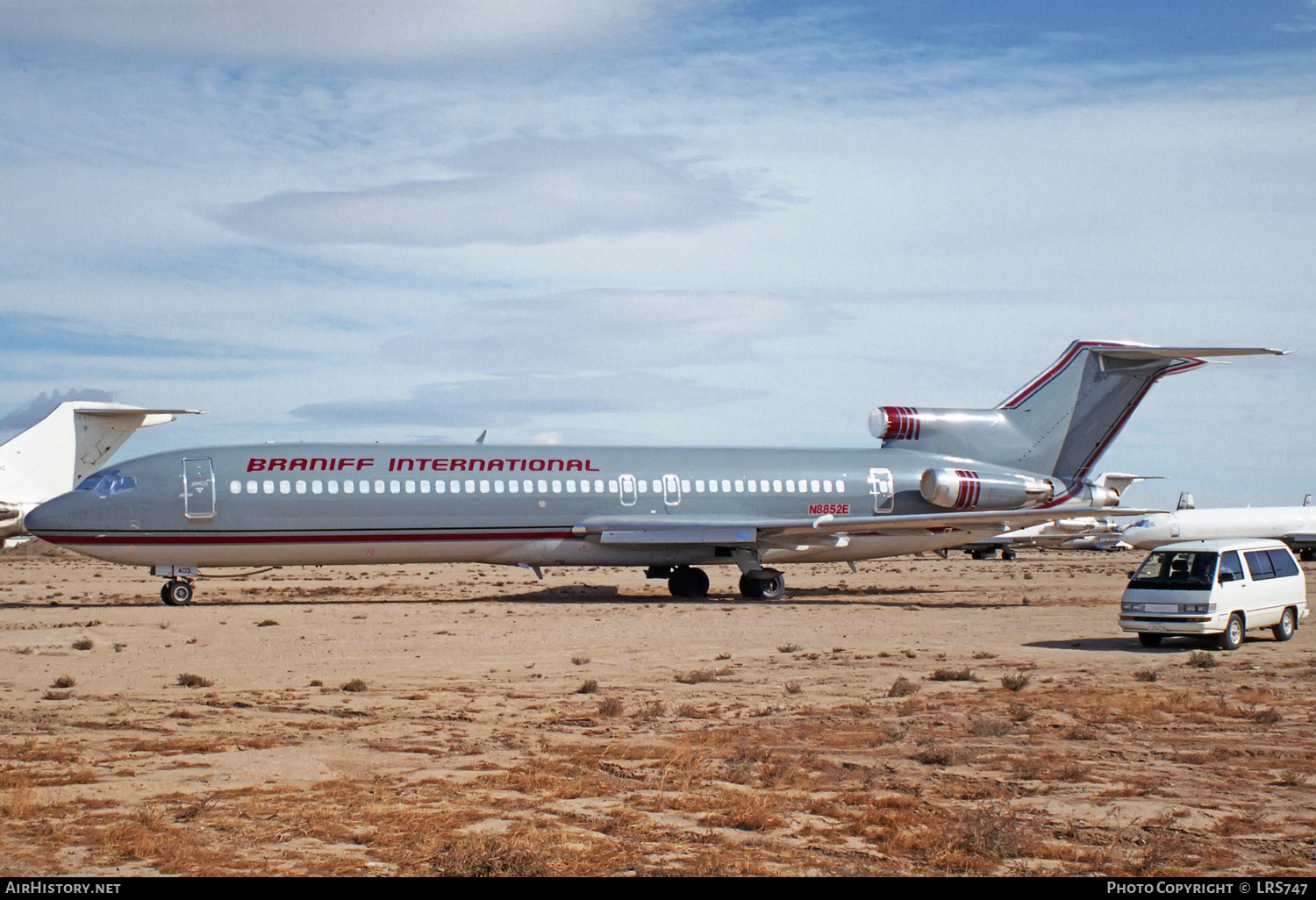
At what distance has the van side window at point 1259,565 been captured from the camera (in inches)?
900

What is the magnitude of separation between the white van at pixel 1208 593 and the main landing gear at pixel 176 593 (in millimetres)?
21943

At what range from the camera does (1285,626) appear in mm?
23844

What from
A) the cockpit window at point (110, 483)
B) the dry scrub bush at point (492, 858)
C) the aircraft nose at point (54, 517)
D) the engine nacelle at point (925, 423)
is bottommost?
the dry scrub bush at point (492, 858)

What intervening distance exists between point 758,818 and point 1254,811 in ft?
13.5

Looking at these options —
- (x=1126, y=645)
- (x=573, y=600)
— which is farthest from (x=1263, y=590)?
(x=573, y=600)

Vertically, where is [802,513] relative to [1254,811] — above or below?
above

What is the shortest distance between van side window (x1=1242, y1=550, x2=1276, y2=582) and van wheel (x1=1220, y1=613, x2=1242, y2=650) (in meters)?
1.14

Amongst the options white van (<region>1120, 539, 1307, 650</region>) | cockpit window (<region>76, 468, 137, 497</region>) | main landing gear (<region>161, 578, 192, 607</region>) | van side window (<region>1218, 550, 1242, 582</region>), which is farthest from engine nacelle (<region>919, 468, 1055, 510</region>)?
cockpit window (<region>76, 468, 137, 497</region>)

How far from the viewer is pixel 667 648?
22.5 meters

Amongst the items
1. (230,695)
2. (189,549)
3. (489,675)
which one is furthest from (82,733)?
(189,549)

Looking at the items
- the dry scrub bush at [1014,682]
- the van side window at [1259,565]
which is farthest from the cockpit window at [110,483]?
the van side window at [1259,565]

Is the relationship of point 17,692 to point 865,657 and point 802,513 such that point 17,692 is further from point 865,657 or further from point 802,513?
point 802,513

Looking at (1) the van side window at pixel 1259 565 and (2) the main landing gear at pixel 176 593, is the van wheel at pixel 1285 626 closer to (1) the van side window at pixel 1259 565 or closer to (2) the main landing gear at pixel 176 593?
(1) the van side window at pixel 1259 565

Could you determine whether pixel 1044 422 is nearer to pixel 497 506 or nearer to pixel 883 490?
pixel 883 490
